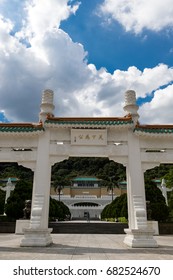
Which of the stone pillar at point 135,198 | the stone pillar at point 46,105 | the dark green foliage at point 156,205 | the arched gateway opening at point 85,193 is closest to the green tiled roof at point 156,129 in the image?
the stone pillar at point 135,198

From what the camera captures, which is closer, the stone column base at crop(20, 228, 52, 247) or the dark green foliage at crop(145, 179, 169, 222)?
the stone column base at crop(20, 228, 52, 247)

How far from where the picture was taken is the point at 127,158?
33.3ft

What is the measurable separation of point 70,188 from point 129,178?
48.0 metres

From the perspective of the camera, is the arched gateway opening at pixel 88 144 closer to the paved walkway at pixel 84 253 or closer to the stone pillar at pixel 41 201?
the stone pillar at pixel 41 201

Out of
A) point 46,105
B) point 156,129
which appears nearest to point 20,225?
point 46,105

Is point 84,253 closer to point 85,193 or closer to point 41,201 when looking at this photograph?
point 41,201

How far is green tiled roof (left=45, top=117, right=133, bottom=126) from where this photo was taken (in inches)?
401

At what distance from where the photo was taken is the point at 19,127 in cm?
1026

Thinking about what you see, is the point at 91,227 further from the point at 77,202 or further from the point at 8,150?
the point at 77,202

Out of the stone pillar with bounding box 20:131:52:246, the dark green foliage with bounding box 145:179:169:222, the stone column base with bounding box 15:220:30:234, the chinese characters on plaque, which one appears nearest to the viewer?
the stone pillar with bounding box 20:131:52:246

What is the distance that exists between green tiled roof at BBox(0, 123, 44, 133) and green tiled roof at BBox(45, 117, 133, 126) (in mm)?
520

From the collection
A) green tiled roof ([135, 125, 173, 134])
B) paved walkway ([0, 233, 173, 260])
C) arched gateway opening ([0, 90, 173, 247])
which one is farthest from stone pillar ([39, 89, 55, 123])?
paved walkway ([0, 233, 173, 260])

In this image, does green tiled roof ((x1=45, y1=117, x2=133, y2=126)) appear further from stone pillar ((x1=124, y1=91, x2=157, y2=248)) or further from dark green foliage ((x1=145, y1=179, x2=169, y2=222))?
dark green foliage ((x1=145, y1=179, x2=169, y2=222))

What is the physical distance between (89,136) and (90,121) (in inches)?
25.3
